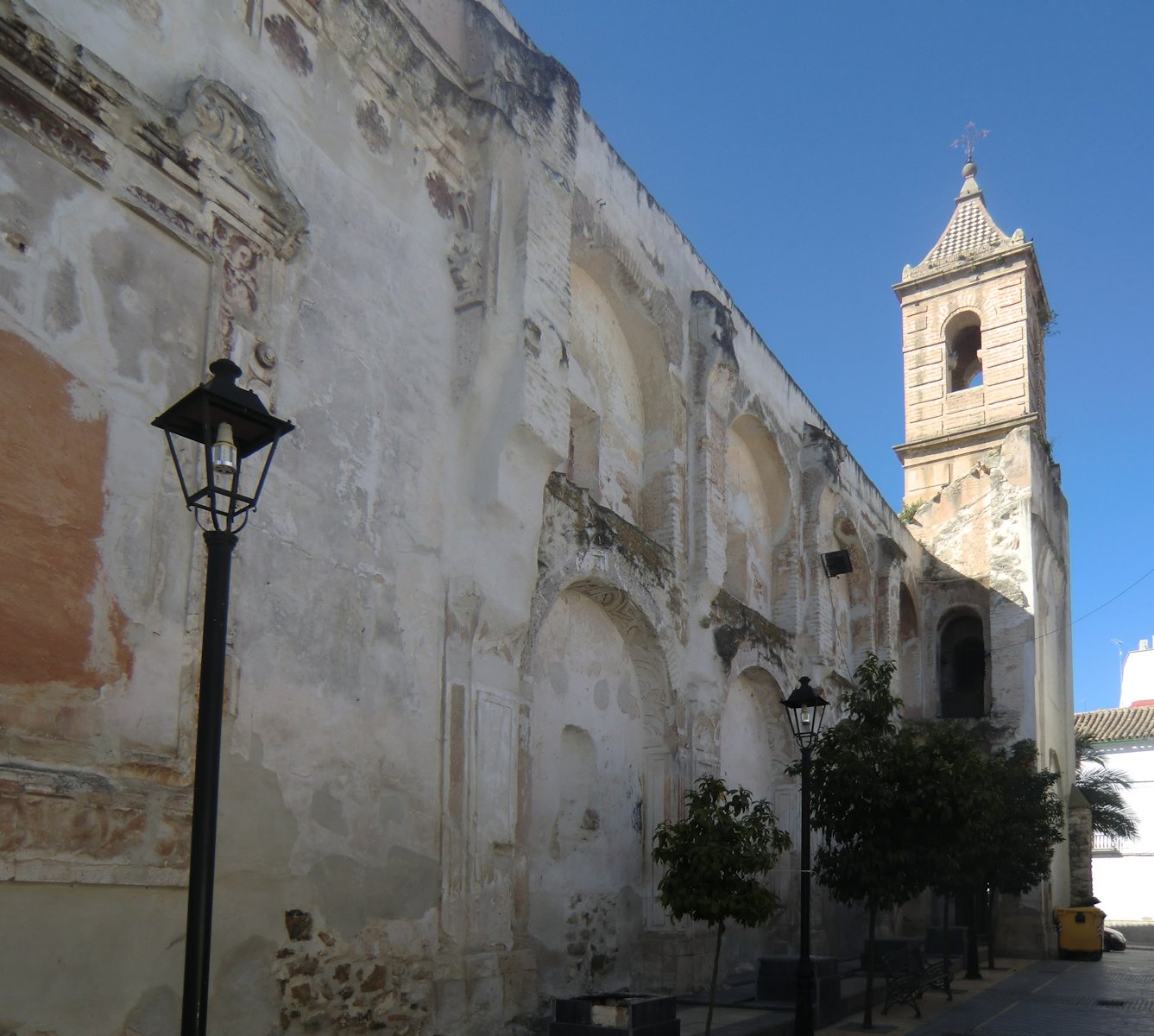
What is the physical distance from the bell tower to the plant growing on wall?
59.0 feet

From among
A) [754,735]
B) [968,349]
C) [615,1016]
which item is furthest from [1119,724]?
[615,1016]

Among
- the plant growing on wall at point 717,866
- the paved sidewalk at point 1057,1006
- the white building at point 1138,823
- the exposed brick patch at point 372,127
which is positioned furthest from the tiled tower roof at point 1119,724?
the exposed brick patch at point 372,127

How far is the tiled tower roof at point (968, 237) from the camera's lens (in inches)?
1150

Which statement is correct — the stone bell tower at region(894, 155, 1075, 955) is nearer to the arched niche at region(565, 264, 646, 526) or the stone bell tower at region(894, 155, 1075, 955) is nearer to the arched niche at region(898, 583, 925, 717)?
the arched niche at region(898, 583, 925, 717)

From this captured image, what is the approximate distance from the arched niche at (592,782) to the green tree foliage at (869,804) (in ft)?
5.60

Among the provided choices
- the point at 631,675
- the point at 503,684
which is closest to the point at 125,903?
the point at 503,684

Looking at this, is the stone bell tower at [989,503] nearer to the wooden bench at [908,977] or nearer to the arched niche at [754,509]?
the arched niche at [754,509]

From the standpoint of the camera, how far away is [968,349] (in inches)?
1187

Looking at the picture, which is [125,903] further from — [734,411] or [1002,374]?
[1002,374]

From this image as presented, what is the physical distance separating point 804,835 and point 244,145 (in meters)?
7.27

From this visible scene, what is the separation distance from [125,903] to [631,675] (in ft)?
25.5

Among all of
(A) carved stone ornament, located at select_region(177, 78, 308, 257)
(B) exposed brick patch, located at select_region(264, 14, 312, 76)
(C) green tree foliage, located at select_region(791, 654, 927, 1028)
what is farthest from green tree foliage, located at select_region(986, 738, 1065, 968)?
(B) exposed brick patch, located at select_region(264, 14, 312, 76)

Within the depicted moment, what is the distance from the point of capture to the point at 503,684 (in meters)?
10.4

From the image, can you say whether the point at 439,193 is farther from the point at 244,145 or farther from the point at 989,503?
the point at 989,503
